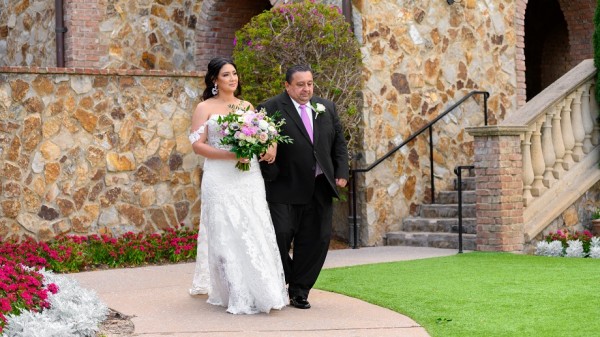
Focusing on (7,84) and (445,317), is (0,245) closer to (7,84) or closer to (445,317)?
(7,84)

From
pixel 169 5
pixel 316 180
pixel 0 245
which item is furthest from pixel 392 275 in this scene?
pixel 169 5

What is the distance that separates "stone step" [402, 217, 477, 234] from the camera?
11.8m

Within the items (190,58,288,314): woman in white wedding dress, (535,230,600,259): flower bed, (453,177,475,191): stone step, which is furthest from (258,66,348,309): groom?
(453,177,475,191): stone step

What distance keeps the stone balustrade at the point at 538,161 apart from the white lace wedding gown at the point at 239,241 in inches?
163

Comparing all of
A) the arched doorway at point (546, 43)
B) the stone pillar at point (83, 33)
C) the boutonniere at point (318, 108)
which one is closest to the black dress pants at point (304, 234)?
the boutonniere at point (318, 108)

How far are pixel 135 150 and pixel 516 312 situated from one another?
5.70 m

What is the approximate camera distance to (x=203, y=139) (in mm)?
7566

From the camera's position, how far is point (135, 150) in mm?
11422

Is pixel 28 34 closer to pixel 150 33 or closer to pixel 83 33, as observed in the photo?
pixel 83 33

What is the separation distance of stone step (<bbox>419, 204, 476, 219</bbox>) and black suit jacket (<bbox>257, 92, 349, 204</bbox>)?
4834 mm

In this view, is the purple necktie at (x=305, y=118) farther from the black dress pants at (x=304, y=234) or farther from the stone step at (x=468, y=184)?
the stone step at (x=468, y=184)

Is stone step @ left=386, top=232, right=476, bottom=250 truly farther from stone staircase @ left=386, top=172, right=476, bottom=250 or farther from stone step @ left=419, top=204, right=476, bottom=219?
stone step @ left=419, top=204, right=476, bottom=219

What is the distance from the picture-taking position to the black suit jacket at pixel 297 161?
746cm

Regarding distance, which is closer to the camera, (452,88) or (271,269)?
(271,269)
